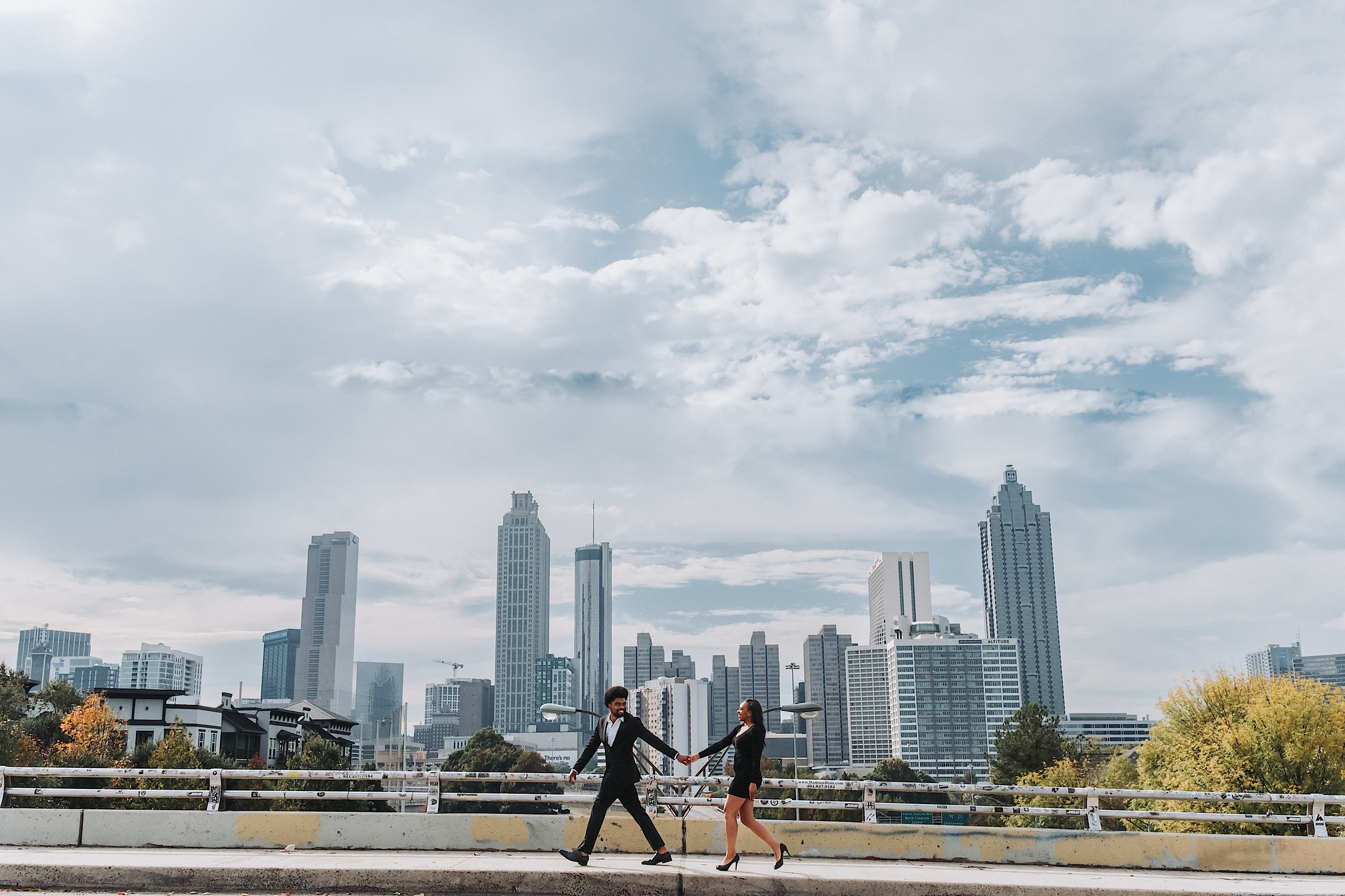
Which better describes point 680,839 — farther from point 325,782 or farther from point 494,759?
point 494,759

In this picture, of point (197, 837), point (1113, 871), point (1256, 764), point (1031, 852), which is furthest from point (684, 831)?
point (1256, 764)

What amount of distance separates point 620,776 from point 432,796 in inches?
122

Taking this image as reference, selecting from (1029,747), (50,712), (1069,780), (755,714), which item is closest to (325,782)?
(50,712)

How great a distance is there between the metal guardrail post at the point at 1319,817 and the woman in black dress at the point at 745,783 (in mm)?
6805

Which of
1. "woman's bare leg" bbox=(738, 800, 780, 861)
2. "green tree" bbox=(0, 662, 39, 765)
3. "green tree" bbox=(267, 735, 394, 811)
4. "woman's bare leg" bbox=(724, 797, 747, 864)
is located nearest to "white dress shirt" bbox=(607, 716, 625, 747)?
"woman's bare leg" bbox=(724, 797, 747, 864)

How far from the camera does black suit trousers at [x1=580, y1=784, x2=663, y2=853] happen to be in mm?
11281

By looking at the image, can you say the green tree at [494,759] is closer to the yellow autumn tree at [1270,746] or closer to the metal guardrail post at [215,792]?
the yellow autumn tree at [1270,746]

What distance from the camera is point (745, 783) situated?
11.5 metres

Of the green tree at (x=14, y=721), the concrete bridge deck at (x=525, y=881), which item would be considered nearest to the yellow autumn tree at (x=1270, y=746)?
the concrete bridge deck at (x=525, y=881)

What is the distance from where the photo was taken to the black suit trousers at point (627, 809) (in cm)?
1128

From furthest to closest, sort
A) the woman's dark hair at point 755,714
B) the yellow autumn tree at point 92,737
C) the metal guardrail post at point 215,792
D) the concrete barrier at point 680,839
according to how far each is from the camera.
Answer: the yellow autumn tree at point 92,737
the metal guardrail post at point 215,792
the concrete barrier at point 680,839
the woman's dark hair at point 755,714

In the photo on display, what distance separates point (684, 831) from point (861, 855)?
2.18 m

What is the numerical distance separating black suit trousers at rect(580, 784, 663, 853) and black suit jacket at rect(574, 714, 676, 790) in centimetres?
8

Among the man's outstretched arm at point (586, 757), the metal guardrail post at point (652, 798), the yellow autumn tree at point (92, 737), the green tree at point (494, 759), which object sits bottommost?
the green tree at point (494, 759)
